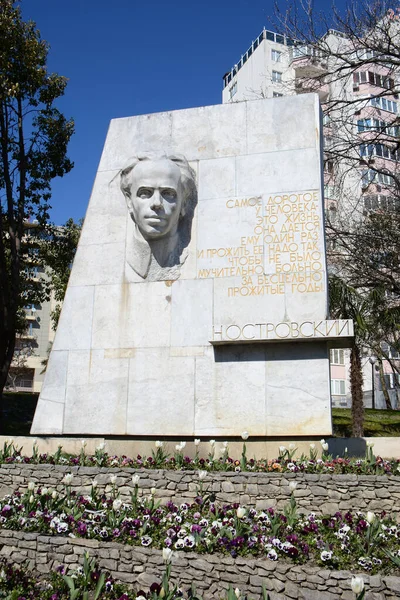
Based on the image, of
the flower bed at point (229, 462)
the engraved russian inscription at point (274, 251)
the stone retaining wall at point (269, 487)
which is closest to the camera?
the stone retaining wall at point (269, 487)

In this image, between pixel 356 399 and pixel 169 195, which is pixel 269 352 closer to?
pixel 169 195

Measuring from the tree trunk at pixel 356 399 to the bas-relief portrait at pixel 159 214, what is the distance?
935 centimetres

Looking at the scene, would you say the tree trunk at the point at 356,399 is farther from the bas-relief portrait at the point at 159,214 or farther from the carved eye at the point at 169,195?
the carved eye at the point at 169,195

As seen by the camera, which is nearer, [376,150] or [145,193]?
[145,193]

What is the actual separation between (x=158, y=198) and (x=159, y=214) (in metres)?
0.25

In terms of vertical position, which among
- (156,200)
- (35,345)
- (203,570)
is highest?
(35,345)

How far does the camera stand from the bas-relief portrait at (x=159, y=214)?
30.9 ft

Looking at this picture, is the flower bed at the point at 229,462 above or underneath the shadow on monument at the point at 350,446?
underneath

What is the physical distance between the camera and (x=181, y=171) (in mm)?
9625

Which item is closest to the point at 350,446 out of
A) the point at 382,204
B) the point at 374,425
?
the point at 374,425

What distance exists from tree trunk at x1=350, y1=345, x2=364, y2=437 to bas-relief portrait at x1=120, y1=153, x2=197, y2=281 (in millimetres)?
9354

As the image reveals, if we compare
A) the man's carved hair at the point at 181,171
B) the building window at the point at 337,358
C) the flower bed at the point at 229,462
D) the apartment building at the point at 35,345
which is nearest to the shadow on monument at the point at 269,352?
the flower bed at the point at 229,462

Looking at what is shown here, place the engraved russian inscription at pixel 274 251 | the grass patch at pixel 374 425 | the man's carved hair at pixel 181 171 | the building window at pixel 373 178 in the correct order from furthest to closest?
the grass patch at pixel 374 425 → the building window at pixel 373 178 → the man's carved hair at pixel 181 171 → the engraved russian inscription at pixel 274 251

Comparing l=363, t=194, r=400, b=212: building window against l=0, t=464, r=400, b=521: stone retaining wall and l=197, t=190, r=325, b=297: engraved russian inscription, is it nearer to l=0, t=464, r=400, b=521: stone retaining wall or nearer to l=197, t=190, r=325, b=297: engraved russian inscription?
l=197, t=190, r=325, b=297: engraved russian inscription
